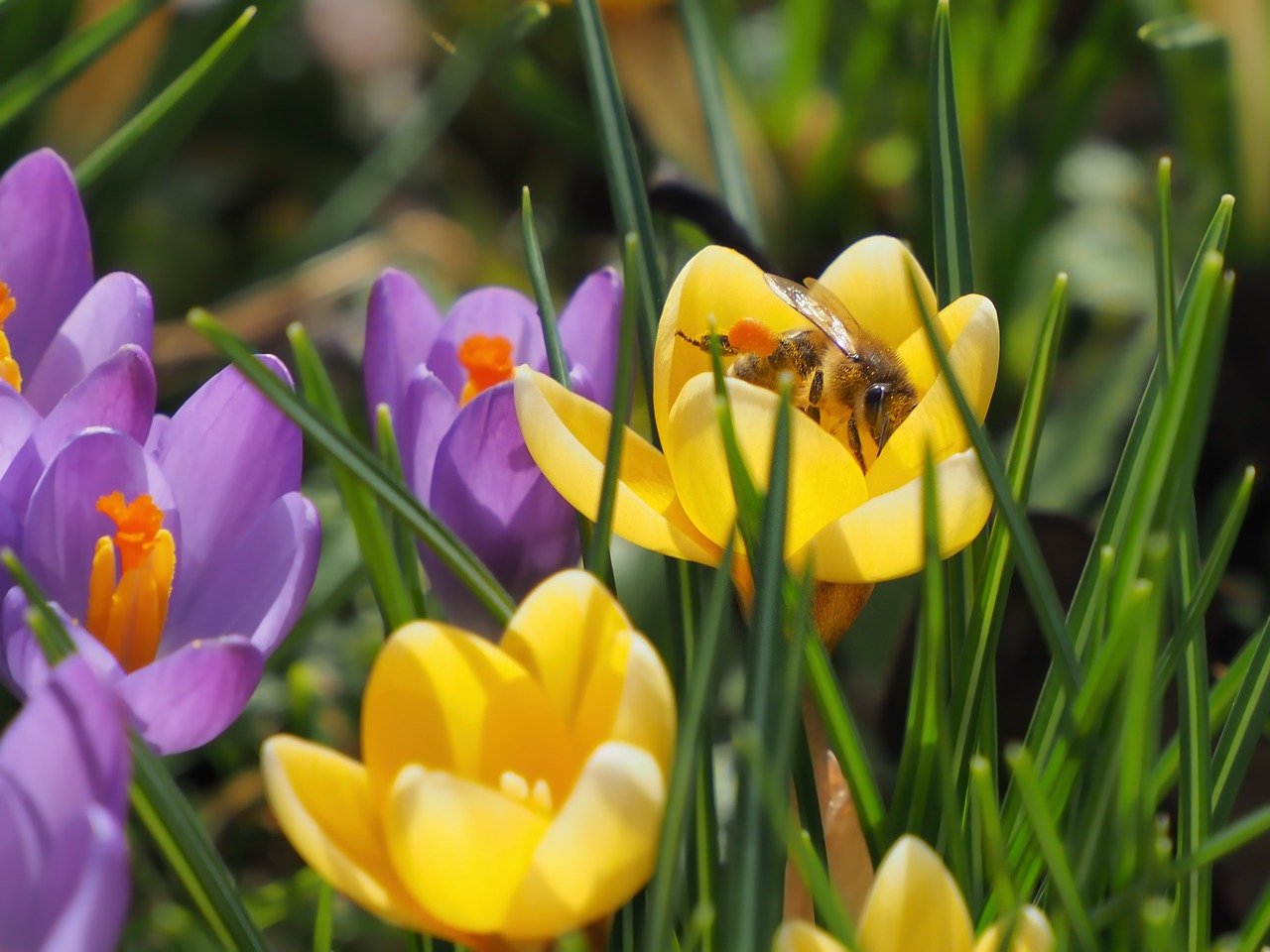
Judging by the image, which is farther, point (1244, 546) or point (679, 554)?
point (1244, 546)

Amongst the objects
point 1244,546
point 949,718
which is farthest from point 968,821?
point 1244,546

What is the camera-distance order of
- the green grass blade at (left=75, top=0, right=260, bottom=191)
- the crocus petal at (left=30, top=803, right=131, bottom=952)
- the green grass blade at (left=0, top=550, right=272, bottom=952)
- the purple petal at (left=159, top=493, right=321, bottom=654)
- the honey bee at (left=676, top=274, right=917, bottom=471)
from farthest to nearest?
the green grass blade at (left=75, top=0, right=260, bottom=191), the honey bee at (left=676, top=274, right=917, bottom=471), the purple petal at (left=159, top=493, right=321, bottom=654), the green grass blade at (left=0, top=550, right=272, bottom=952), the crocus petal at (left=30, top=803, right=131, bottom=952)

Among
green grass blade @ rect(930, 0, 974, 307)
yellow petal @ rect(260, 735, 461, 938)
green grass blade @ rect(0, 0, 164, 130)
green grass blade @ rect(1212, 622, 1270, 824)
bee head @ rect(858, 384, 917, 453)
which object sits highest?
green grass blade @ rect(0, 0, 164, 130)

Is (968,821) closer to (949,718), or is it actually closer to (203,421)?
(949,718)

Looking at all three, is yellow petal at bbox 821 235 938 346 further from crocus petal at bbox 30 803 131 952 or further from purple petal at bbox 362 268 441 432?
crocus petal at bbox 30 803 131 952

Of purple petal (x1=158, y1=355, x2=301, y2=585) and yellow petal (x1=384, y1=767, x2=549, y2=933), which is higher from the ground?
purple petal (x1=158, y1=355, x2=301, y2=585)

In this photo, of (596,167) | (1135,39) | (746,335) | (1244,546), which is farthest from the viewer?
(596,167)

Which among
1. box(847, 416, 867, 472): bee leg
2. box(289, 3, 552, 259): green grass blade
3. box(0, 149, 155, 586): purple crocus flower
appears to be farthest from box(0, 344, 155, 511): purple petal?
box(289, 3, 552, 259): green grass blade

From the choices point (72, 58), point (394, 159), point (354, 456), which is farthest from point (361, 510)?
point (394, 159)
